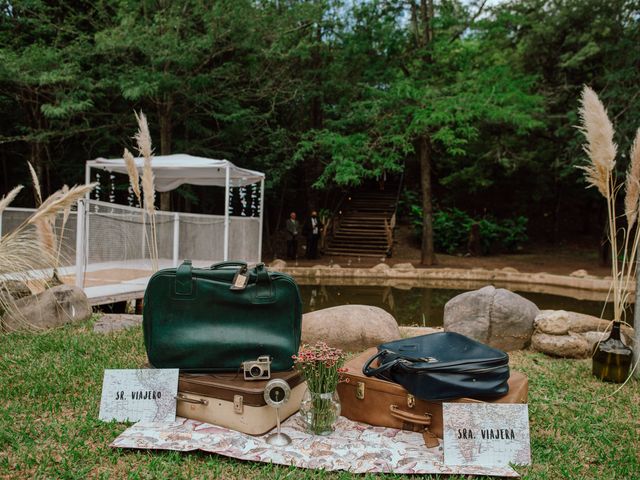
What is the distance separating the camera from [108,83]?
10.5 m

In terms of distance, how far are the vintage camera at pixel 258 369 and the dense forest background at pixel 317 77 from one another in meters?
8.61

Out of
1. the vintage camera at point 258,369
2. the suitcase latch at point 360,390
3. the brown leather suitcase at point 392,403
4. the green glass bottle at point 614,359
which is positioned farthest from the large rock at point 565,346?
the vintage camera at point 258,369

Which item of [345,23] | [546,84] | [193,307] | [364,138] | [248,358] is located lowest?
[248,358]

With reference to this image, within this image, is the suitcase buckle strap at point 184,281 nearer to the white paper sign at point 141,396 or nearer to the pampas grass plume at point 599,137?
the white paper sign at point 141,396

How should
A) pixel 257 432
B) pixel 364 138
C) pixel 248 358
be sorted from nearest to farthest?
pixel 257 432, pixel 248 358, pixel 364 138

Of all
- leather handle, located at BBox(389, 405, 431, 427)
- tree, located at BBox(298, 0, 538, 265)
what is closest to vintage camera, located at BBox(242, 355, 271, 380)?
leather handle, located at BBox(389, 405, 431, 427)

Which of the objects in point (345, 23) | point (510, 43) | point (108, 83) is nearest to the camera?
point (108, 83)

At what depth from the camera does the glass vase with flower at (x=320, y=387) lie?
7.88ft

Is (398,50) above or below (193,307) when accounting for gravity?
above

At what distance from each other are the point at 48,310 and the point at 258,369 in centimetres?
308

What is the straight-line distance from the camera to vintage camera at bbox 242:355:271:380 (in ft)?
8.26

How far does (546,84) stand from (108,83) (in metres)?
10.9

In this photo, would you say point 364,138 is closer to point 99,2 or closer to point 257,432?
point 99,2

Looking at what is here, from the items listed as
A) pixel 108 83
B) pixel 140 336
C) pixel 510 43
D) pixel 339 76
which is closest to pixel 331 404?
pixel 140 336
